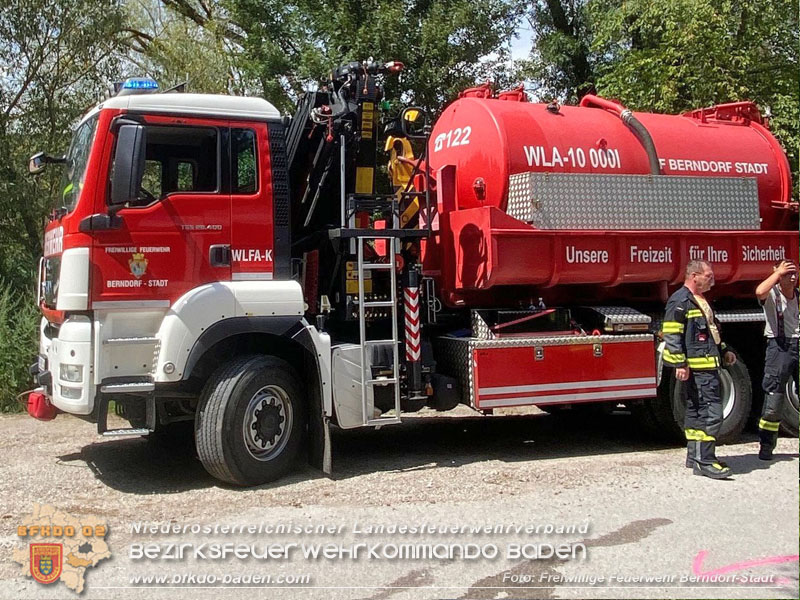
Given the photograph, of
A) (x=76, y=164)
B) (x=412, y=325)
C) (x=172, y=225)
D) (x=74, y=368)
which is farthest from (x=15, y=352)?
(x=412, y=325)

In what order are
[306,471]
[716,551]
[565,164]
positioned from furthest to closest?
[565,164] < [306,471] < [716,551]

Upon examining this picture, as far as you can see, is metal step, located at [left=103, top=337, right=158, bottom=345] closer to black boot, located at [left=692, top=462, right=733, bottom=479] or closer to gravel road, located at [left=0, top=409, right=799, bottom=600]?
gravel road, located at [left=0, top=409, right=799, bottom=600]

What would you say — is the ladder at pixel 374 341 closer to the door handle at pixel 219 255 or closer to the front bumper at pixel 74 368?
the door handle at pixel 219 255

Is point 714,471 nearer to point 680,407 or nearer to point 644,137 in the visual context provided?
point 680,407

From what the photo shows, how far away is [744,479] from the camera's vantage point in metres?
6.79

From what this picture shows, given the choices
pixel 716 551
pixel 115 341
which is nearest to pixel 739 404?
pixel 716 551

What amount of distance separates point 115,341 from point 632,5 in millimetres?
12174

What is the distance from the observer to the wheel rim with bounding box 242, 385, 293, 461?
6.64m

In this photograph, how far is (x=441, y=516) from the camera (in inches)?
229

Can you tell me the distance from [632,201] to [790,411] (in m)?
2.79

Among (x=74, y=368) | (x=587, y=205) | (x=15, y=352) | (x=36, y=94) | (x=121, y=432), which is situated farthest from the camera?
(x=36, y=94)

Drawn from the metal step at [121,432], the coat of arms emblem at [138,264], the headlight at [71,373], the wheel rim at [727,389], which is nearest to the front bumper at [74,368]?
the headlight at [71,373]

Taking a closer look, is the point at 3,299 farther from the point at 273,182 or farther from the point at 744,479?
the point at 744,479

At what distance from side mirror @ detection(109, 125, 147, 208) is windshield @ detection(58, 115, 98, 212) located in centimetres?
38
